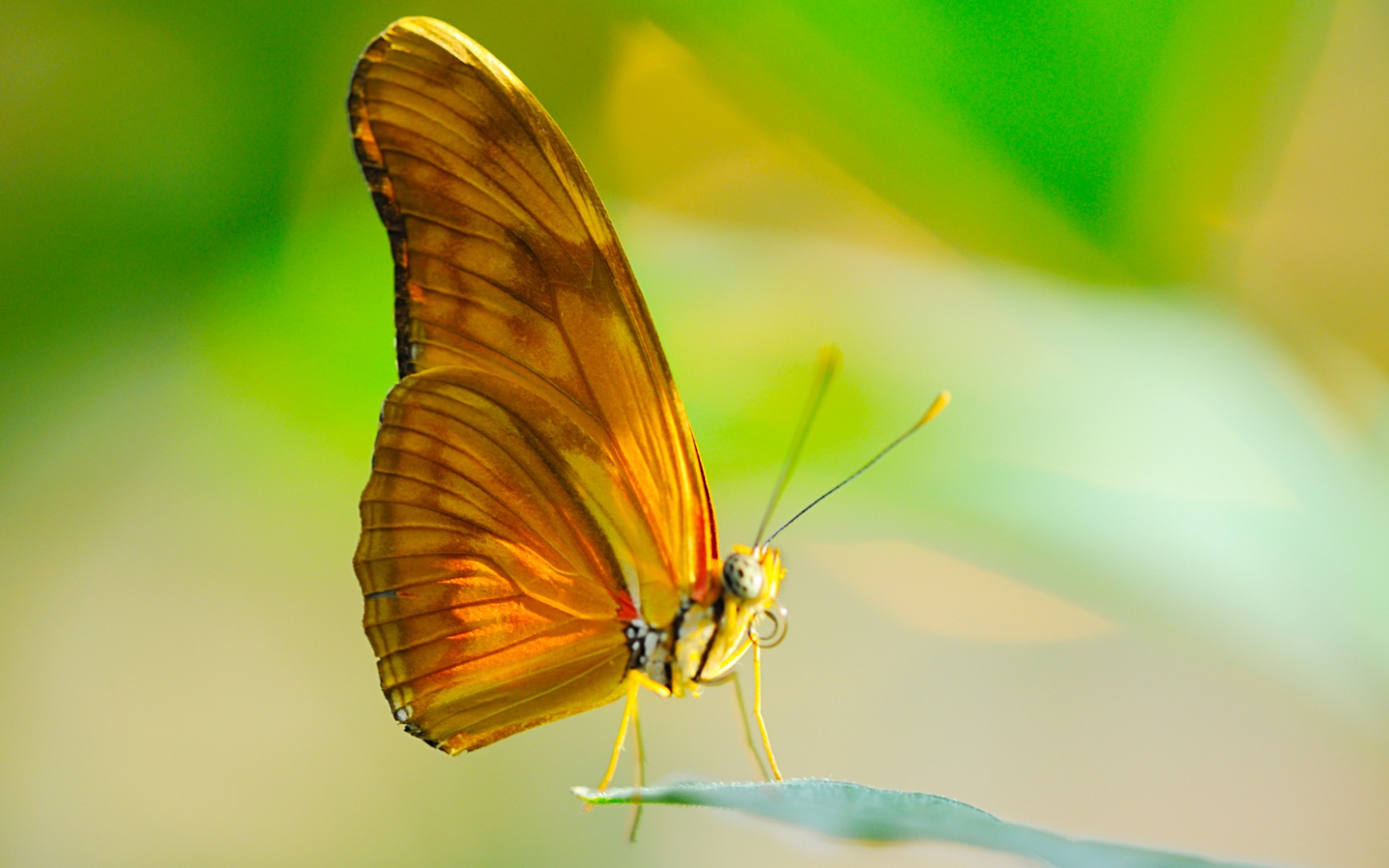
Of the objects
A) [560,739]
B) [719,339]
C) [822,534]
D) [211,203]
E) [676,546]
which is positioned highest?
[211,203]

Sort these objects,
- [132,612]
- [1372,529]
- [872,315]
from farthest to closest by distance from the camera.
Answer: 1. [132,612]
2. [872,315]
3. [1372,529]

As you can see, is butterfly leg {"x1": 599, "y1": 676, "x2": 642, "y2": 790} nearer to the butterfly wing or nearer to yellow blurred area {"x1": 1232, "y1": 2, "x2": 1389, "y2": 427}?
the butterfly wing

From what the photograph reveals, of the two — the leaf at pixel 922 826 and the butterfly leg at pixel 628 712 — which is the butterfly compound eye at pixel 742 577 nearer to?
the butterfly leg at pixel 628 712

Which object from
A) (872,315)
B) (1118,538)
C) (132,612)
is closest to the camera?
(1118,538)

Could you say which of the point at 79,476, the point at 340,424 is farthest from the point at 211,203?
the point at 79,476

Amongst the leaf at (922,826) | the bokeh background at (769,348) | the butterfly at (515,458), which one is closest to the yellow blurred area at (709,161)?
the bokeh background at (769,348)

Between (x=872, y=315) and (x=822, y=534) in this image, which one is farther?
(x=822, y=534)

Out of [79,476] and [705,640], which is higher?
[79,476]

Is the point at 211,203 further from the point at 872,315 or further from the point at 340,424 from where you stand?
the point at 872,315
